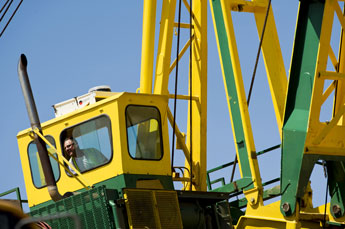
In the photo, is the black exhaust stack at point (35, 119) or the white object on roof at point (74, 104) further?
the white object on roof at point (74, 104)

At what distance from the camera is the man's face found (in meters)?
17.2

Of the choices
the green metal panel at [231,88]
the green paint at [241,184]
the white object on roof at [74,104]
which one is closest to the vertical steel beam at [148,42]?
the green metal panel at [231,88]

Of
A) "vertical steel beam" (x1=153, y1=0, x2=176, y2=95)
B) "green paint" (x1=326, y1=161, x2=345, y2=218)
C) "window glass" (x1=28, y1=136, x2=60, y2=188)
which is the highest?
→ "vertical steel beam" (x1=153, y1=0, x2=176, y2=95)

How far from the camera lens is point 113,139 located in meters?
16.8

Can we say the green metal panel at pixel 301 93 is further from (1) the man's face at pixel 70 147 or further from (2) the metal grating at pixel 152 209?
(1) the man's face at pixel 70 147

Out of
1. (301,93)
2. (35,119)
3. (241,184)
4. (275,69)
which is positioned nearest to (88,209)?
(35,119)

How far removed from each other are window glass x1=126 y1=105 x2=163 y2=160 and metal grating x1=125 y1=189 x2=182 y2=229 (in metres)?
0.89

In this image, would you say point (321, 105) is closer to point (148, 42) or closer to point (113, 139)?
point (113, 139)

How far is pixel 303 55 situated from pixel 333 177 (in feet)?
10.8

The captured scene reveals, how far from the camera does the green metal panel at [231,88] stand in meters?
20.3

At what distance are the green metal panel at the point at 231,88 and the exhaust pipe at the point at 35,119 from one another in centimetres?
525

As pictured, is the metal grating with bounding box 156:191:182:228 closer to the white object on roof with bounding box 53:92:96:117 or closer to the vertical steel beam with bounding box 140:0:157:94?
the white object on roof with bounding box 53:92:96:117

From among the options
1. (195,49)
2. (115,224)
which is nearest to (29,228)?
(115,224)

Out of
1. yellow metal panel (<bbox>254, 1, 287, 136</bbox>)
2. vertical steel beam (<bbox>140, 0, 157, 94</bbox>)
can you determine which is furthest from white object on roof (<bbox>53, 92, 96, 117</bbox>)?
yellow metal panel (<bbox>254, 1, 287, 136</bbox>)
